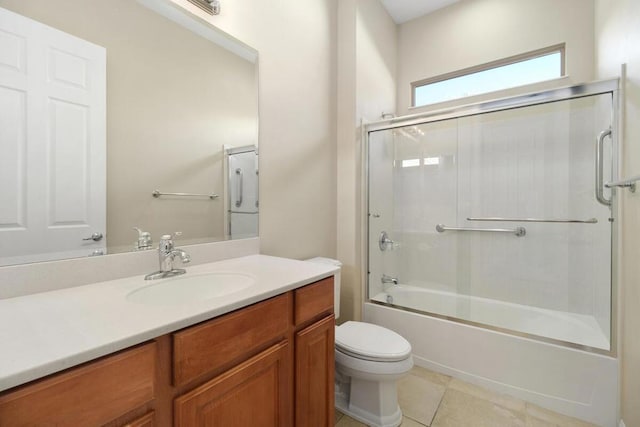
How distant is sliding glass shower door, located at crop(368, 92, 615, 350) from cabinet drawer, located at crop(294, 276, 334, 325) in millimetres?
1200

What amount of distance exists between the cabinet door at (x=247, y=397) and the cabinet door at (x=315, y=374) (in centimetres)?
6

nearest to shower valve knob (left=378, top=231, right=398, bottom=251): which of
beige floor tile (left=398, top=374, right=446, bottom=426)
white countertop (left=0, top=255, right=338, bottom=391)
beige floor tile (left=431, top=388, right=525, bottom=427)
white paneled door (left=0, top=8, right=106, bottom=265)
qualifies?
beige floor tile (left=398, top=374, right=446, bottom=426)

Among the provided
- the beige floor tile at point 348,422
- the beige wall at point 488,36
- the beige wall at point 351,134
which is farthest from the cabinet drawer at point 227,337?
the beige wall at point 488,36

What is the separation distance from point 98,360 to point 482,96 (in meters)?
3.07

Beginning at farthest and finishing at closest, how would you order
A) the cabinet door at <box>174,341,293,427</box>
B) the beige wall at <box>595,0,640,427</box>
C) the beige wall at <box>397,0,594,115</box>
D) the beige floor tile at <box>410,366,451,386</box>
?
the beige wall at <box>397,0,594,115</box>, the beige floor tile at <box>410,366,451,386</box>, the beige wall at <box>595,0,640,427</box>, the cabinet door at <box>174,341,293,427</box>

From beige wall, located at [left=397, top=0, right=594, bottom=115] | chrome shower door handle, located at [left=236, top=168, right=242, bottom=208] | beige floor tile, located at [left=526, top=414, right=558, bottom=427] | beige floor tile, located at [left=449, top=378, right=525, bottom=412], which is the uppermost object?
beige wall, located at [left=397, top=0, right=594, bottom=115]

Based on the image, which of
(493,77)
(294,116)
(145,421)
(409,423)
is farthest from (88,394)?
(493,77)

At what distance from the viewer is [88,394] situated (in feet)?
1.82

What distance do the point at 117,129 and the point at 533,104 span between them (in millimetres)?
2348

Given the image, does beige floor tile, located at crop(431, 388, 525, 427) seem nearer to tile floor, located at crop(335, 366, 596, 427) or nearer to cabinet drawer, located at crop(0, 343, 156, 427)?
tile floor, located at crop(335, 366, 596, 427)

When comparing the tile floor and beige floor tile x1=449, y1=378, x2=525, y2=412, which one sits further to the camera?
beige floor tile x1=449, y1=378, x2=525, y2=412

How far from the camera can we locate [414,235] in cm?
265

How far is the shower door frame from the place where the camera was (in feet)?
5.15

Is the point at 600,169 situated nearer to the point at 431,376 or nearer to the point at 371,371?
the point at 431,376
